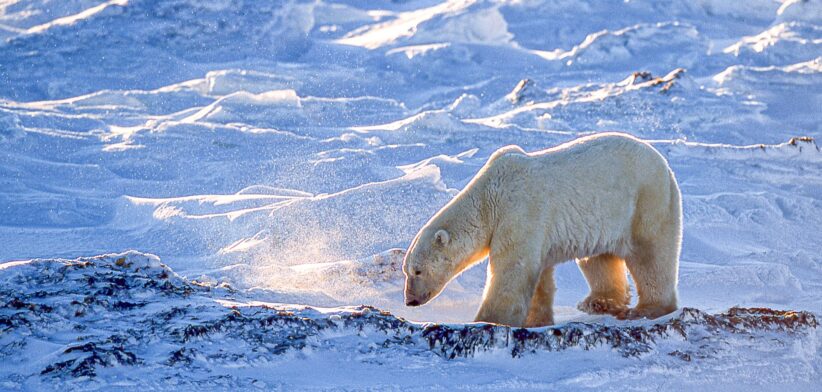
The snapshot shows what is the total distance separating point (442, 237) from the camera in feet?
19.1

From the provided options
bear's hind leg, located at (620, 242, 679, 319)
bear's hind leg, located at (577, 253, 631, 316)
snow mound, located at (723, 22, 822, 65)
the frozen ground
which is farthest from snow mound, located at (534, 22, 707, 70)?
bear's hind leg, located at (620, 242, 679, 319)

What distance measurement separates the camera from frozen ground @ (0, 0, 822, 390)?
4.66 m

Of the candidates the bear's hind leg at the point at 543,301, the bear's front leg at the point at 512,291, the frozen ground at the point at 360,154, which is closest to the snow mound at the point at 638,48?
the frozen ground at the point at 360,154

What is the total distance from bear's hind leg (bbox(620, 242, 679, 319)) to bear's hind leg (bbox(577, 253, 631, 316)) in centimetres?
A: 18

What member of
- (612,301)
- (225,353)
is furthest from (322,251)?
(225,353)

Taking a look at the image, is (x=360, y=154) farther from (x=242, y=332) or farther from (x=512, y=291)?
(x=242, y=332)

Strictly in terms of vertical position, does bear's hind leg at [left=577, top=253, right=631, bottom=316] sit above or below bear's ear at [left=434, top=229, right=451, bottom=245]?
below

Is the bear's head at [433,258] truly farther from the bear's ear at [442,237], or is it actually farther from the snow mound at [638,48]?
the snow mound at [638,48]

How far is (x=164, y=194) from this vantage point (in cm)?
1364

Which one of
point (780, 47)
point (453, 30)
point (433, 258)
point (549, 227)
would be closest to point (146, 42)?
point (453, 30)

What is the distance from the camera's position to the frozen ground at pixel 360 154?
4660 millimetres

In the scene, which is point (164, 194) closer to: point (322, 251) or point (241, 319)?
point (322, 251)

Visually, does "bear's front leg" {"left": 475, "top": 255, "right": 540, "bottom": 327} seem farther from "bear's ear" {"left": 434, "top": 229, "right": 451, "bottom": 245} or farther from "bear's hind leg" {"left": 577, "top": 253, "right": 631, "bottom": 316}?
"bear's hind leg" {"left": 577, "top": 253, "right": 631, "bottom": 316}

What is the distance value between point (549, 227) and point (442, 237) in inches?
25.8
